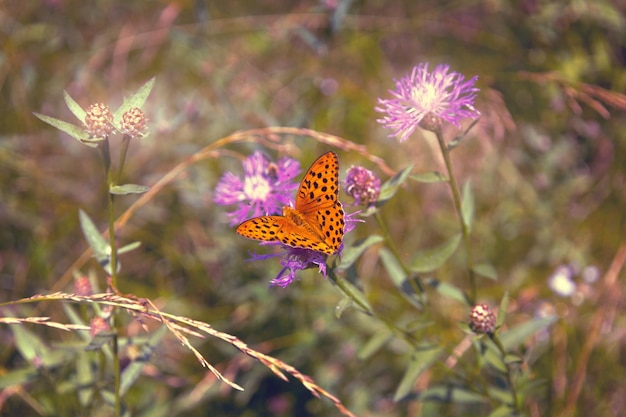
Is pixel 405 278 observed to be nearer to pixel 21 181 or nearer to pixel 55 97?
pixel 21 181

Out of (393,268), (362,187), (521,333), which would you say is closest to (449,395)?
(521,333)

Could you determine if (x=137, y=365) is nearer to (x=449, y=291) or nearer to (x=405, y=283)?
(x=405, y=283)

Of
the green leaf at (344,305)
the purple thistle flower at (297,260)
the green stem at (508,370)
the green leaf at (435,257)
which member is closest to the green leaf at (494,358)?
the green stem at (508,370)

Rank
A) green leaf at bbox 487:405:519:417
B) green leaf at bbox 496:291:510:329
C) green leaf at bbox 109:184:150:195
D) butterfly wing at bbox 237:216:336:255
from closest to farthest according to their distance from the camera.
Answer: butterfly wing at bbox 237:216:336:255 → green leaf at bbox 109:184:150:195 → green leaf at bbox 496:291:510:329 → green leaf at bbox 487:405:519:417

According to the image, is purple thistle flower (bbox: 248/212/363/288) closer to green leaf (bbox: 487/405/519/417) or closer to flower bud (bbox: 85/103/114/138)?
flower bud (bbox: 85/103/114/138)

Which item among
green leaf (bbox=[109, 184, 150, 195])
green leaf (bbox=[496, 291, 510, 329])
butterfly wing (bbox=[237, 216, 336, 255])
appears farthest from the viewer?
green leaf (bbox=[496, 291, 510, 329])

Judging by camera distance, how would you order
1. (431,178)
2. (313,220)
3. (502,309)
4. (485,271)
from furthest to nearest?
(485,271) → (431,178) → (502,309) → (313,220)

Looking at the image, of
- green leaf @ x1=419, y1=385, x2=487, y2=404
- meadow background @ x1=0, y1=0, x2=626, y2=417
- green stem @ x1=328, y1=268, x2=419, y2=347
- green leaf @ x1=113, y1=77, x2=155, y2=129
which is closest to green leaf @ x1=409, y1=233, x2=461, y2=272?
green stem @ x1=328, y1=268, x2=419, y2=347
